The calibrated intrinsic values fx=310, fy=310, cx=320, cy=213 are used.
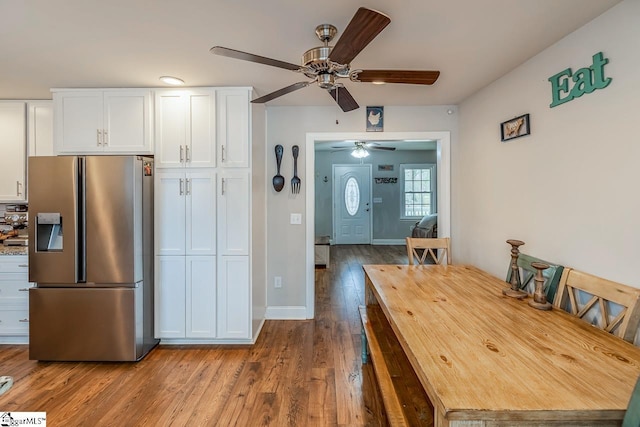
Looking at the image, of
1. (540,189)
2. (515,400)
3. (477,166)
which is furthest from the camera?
(477,166)

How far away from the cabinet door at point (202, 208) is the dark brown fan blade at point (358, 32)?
1.68m

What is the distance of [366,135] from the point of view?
3.32m

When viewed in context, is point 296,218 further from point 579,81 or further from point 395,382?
point 579,81

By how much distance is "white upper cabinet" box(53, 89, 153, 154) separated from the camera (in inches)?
108

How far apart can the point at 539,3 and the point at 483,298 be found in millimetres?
1578

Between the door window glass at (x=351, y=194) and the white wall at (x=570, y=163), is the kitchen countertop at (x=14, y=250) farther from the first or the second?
the door window glass at (x=351, y=194)

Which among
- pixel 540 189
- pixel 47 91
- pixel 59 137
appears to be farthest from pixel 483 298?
pixel 47 91

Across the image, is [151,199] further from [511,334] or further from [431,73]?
[511,334]

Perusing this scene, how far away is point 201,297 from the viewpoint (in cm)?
277

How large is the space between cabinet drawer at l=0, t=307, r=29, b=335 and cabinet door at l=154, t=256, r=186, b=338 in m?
1.25

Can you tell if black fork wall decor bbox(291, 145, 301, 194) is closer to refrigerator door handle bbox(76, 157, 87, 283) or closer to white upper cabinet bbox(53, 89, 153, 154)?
white upper cabinet bbox(53, 89, 153, 154)

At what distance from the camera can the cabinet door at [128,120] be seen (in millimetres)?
2746

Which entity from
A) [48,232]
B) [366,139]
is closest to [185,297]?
[48,232]

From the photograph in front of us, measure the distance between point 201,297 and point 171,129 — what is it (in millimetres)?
1521
